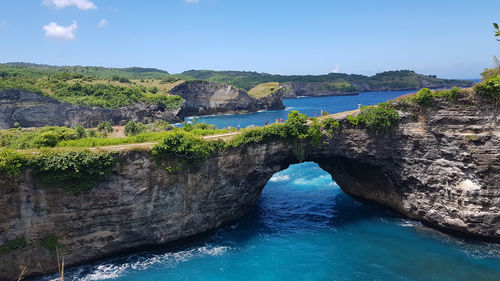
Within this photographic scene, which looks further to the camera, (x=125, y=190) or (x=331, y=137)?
(x=331, y=137)

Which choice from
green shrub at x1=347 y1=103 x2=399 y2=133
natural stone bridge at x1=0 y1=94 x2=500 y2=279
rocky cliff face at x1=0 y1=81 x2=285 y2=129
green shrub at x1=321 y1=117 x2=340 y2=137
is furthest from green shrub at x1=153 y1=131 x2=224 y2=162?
rocky cliff face at x1=0 y1=81 x2=285 y2=129

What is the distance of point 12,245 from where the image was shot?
24.0 m

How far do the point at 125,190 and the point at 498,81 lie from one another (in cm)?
3395

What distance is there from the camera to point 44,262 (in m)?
25.1

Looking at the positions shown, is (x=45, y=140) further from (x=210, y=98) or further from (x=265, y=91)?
(x=265, y=91)

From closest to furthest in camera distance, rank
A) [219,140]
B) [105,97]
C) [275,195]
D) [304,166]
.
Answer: [219,140]
[275,195]
[304,166]
[105,97]

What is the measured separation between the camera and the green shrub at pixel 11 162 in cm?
2289

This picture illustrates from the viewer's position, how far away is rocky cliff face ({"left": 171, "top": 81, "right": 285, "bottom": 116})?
12294 centimetres

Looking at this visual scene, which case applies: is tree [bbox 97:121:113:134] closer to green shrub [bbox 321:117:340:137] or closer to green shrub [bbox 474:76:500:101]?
green shrub [bbox 321:117:340:137]

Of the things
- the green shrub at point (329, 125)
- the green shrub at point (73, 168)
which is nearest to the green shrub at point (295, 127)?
the green shrub at point (329, 125)

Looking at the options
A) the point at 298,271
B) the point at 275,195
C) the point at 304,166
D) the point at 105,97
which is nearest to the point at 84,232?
the point at 298,271

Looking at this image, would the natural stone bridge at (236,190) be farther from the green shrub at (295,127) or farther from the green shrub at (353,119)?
the green shrub at (295,127)

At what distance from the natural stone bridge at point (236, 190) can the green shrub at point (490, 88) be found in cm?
81

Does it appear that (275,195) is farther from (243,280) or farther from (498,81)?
(498,81)
